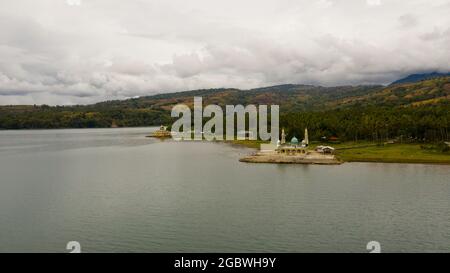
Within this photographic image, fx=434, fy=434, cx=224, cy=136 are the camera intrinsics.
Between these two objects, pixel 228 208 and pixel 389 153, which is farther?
pixel 389 153

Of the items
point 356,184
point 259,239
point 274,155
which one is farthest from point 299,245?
point 274,155

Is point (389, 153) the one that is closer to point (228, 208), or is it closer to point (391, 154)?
point (391, 154)

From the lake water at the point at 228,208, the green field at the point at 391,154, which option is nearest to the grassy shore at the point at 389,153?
the green field at the point at 391,154

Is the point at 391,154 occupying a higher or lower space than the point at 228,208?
higher

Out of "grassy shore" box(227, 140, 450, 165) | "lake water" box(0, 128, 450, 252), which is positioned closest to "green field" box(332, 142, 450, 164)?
"grassy shore" box(227, 140, 450, 165)

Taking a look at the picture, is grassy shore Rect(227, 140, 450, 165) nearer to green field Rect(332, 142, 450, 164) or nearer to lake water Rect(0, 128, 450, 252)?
green field Rect(332, 142, 450, 164)

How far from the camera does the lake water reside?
32.1 metres

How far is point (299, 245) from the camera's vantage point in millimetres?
31250

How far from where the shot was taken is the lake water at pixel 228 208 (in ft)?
105

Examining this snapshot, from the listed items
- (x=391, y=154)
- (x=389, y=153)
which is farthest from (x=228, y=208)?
(x=389, y=153)

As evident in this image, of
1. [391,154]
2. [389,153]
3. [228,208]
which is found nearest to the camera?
[228,208]

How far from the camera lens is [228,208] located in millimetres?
41938

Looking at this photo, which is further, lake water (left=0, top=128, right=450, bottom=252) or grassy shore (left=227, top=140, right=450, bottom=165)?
grassy shore (left=227, top=140, right=450, bottom=165)

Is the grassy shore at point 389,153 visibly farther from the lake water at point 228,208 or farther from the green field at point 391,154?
the lake water at point 228,208
